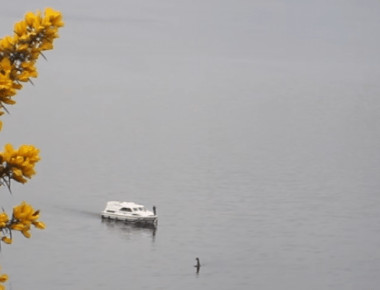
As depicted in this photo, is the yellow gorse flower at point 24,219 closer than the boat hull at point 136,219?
Yes

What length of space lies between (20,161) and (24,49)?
25.6 inches

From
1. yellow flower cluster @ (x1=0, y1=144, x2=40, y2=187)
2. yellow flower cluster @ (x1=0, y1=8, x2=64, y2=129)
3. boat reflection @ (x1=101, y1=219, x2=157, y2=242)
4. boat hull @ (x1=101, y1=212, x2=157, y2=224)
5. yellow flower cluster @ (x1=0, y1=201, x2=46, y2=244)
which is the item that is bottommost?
yellow flower cluster @ (x1=0, y1=201, x2=46, y2=244)

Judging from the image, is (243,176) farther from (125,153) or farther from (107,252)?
(107,252)

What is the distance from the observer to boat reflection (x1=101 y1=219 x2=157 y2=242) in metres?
87.3

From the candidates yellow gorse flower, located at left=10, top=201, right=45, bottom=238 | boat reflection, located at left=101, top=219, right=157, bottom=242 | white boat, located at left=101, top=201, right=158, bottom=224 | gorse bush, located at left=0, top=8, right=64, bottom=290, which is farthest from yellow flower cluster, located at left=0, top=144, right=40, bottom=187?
white boat, located at left=101, top=201, right=158, bottom=224

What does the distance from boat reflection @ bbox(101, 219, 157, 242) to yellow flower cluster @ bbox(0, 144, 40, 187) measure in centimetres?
7989

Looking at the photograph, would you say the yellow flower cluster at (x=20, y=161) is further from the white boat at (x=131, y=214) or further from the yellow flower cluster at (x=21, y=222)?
the white boat at (x=131, y=214)

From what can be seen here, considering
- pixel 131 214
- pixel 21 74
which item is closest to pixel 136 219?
pixel 131 214

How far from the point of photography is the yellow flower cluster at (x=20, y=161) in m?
6.70

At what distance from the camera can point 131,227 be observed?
87.8m

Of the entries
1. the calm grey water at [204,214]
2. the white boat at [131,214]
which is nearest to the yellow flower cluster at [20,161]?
the calm grey water at [204,214]

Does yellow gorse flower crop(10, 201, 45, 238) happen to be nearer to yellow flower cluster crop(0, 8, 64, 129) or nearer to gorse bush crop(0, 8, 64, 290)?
gorse bush crop(0, 8, 64, 290)

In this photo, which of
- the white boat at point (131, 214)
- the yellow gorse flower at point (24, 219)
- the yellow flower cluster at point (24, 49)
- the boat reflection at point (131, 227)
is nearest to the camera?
the yellow flower cluster at point (24, 49)

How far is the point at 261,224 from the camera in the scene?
320ft
